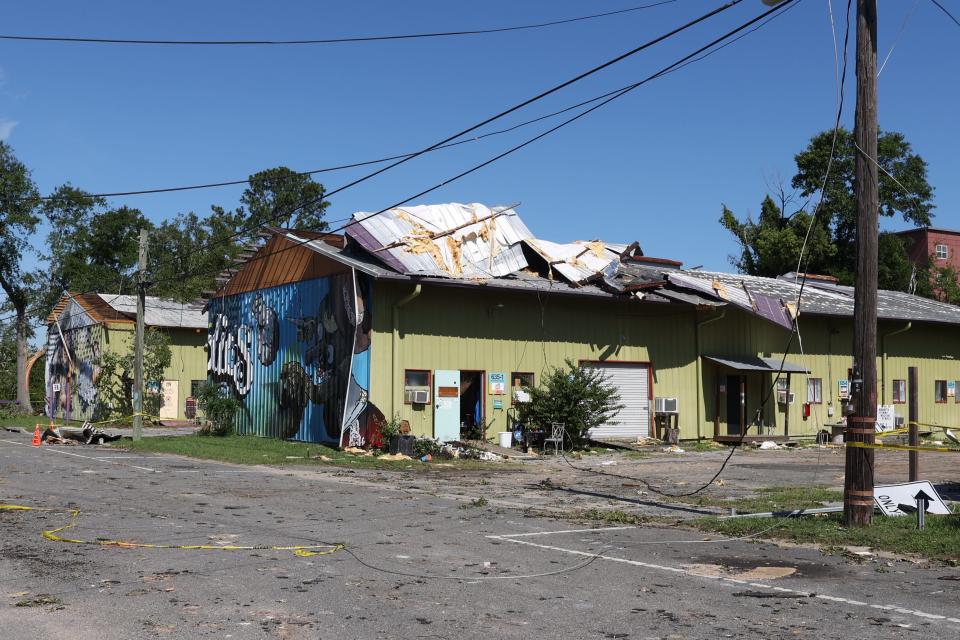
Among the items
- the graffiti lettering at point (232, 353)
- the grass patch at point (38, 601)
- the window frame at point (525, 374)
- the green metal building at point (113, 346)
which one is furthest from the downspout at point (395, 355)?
the green metal building at point (113, 346)

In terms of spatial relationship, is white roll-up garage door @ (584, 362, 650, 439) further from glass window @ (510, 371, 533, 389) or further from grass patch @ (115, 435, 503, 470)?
grass patch @ (115, 435, 503, 470)

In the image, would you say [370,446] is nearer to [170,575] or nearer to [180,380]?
[170,575]

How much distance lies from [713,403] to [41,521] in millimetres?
24159

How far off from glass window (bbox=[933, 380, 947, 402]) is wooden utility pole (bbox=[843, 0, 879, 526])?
29.2 metres

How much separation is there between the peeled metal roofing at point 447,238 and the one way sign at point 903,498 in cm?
1451

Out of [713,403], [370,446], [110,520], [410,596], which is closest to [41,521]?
[110,520]

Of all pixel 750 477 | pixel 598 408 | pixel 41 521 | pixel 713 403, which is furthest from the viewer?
pixel 713 403

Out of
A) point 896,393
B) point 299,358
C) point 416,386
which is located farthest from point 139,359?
point 896,393

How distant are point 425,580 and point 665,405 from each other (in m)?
22.4

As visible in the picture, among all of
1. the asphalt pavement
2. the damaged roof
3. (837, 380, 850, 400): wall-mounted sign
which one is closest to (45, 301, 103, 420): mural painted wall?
the damaged roof

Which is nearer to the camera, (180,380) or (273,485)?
(273,485)

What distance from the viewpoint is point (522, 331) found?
27781mm

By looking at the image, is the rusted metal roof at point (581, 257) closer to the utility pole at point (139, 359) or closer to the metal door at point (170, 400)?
the utility pole at point (139, 359)

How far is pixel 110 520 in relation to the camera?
12.1 m
